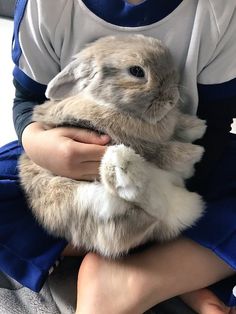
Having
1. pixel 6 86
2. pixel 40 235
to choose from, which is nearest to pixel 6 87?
pixel 6 86

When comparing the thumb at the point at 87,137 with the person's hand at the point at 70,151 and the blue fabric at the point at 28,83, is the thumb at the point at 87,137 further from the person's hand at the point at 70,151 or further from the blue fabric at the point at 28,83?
the blue fabric at the point at 28,83

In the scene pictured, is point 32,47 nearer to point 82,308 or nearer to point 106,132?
point 106,132

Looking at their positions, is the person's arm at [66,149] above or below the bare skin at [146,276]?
above

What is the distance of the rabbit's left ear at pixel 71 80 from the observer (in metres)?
0.73

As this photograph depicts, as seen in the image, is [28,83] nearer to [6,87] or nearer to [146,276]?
[146,276]

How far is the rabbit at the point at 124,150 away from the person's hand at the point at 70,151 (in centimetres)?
2

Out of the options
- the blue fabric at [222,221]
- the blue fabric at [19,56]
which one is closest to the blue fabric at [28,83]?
the blue fabric at [19,56]

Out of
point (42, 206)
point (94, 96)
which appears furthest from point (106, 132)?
point (42, 206)

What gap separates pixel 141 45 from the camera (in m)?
0.72

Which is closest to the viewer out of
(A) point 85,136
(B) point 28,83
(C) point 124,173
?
(C) point 124,173

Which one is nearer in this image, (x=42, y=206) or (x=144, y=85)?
(x=144, y=85)

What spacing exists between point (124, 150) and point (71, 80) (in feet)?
0.52

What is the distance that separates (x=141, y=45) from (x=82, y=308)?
0.46 meters

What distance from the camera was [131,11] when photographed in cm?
78
